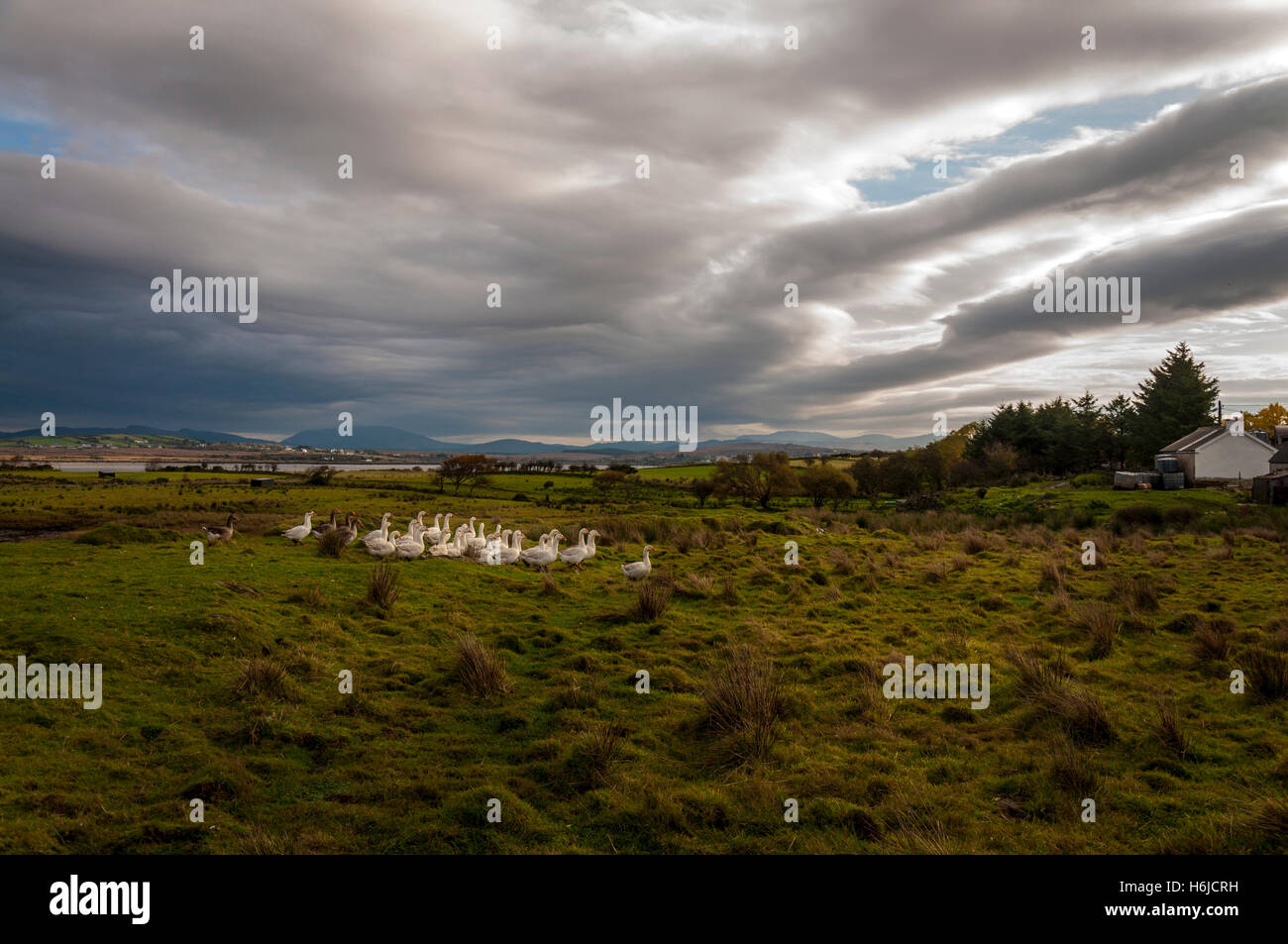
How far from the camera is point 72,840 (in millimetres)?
5863

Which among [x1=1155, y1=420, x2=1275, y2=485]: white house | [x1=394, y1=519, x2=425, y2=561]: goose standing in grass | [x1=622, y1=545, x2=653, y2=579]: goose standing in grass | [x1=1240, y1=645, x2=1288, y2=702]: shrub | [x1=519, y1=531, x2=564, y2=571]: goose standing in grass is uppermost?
[x1=1155, y1=420, x2=1275, y2=485]: white house

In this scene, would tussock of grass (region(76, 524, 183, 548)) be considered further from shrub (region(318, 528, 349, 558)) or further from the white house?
the white house

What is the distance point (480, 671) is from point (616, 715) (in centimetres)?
244

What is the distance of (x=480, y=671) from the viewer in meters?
10.2

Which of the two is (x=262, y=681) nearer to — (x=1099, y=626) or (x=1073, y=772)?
(x=1073, y=772)

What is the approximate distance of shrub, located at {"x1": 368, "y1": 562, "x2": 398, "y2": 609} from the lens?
46.4 ft

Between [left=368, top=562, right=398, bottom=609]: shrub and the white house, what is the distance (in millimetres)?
66634

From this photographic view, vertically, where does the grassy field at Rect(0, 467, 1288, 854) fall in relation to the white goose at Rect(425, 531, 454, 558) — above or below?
below

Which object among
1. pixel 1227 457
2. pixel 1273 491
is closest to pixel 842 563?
pixel 1273 491

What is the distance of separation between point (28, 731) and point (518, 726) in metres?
5.80

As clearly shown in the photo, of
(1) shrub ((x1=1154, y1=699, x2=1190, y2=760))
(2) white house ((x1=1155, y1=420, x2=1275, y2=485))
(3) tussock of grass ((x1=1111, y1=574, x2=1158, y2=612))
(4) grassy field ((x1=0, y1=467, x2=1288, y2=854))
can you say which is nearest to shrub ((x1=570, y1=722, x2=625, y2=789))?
(4) grassy field ((x1=0, y1=467, x2=1288, y2=854))

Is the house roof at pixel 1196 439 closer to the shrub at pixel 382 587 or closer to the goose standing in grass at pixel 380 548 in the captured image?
the goose standing in grass at pixel 380 548
